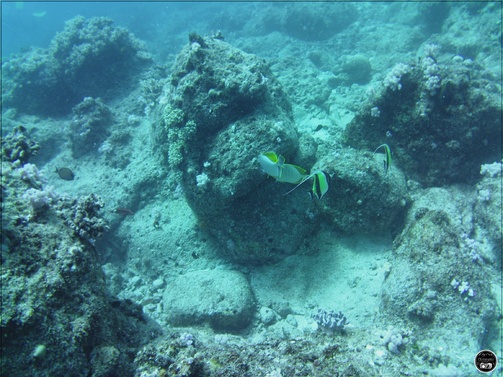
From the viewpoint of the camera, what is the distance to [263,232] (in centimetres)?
555

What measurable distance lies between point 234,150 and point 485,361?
4.70 m

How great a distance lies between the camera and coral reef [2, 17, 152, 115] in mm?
12406

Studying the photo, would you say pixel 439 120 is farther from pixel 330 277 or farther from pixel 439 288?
pixel 330 277

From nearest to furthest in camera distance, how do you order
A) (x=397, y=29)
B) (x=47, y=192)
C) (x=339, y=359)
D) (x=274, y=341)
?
(x=339, y=359) < (x=274, y=341) < (x=47, y=192) < (x=397, y=29)

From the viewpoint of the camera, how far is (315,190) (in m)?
3.52

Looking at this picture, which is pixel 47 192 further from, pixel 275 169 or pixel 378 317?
pixel 378 317

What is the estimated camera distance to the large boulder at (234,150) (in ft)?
17.2

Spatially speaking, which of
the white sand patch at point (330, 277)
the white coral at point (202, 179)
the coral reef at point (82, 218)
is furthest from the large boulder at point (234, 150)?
the coral reef at point (82, 218)

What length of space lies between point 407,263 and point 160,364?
12.7 ft

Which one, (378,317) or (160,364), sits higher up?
(160,364)

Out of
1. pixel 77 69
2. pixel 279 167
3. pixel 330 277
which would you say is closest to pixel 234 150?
pixel 279 167

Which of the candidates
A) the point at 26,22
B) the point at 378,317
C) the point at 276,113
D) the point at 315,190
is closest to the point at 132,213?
the point at 276,113

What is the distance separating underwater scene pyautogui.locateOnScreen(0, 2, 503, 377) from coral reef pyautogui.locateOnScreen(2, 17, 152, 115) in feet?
10.3

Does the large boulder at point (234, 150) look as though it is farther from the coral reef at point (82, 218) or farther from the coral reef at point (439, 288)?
the coral reef at point (82, 218)
